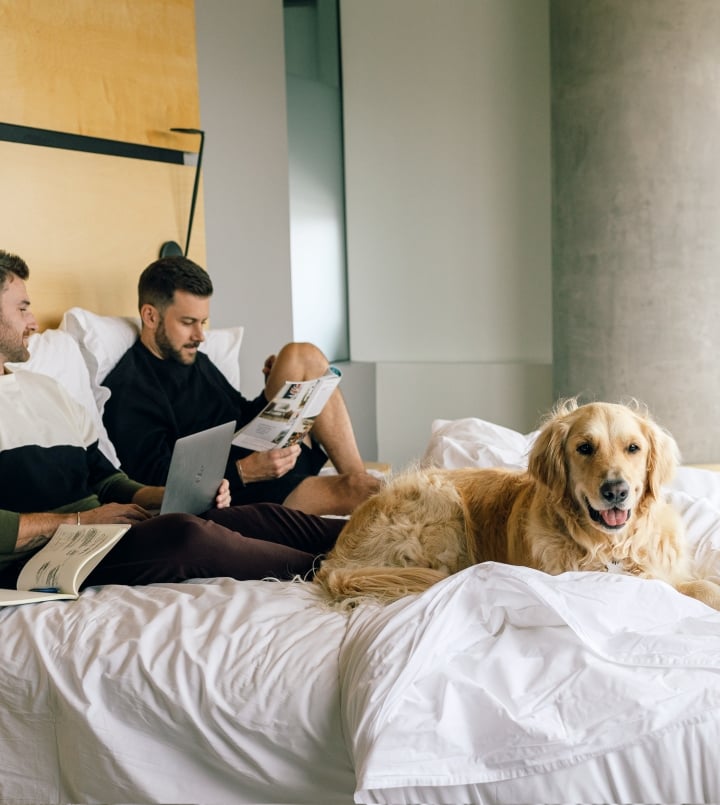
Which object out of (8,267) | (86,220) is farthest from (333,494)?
(86,220)

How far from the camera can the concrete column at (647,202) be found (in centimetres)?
415

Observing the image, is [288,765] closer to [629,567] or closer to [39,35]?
[629,567]

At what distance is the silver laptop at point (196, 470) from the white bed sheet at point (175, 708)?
443mm

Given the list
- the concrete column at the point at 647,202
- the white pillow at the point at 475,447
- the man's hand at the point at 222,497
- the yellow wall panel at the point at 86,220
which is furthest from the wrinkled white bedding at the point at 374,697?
the concrete column at the point at 647,202

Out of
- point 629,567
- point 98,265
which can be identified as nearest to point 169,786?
point 629,567

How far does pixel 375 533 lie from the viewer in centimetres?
223

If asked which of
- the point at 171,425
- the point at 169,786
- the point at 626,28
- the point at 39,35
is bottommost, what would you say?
the point at 169,786

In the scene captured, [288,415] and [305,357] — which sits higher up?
[305,357]

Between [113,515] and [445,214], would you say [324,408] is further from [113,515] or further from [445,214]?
[445,214]

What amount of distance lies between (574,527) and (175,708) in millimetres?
895

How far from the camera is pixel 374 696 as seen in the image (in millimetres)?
1467

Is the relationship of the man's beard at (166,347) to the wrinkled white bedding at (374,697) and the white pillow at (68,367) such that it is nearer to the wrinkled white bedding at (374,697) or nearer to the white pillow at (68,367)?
the white pillow at (68,367)

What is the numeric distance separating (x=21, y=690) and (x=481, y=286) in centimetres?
418

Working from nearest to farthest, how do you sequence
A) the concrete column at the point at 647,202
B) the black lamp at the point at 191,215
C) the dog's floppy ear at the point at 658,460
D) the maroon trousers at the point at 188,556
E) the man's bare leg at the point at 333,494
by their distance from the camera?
1. the dog's floppy ear at the point at 658,460
2. the maroon trousers at the point at 188,556
3. the man's bare leg at the point at 333,494
4. the black lamp at the point at 191,215
5. the concrete column at the point at 647,202
